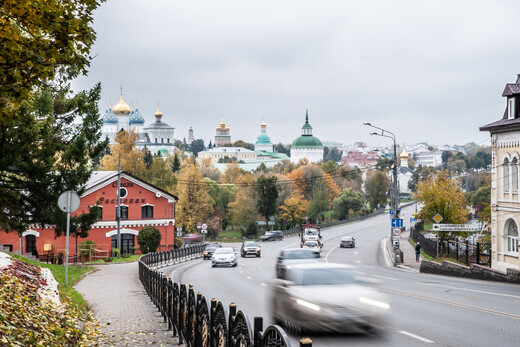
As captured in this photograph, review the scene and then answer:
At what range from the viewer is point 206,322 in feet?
27.3

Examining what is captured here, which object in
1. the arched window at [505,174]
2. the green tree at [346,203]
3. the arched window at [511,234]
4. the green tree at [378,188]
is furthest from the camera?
the green tree at [378,188]

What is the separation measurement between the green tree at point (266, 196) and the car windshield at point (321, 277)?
74.4 m

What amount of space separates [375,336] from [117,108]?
170m

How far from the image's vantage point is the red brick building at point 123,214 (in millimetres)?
47094

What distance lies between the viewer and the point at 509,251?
30.9 m

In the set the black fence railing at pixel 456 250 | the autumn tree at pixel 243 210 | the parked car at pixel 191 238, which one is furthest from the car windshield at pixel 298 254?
the autumn tree at pixel 243 210

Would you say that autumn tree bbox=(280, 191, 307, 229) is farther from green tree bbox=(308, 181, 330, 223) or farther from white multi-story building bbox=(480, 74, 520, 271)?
white multi-story building bbox=(480, 74, 520, 271)

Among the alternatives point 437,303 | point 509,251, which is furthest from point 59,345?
point 509,251

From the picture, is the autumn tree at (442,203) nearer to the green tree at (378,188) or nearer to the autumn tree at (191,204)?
the autumn tree at (191,204)

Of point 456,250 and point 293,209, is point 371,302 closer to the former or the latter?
point 456,250

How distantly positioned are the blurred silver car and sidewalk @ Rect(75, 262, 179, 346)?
2.49 metres

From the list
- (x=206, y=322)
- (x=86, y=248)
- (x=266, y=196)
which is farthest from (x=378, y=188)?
(x=206, y=322)

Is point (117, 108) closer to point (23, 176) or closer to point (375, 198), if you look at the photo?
point (375, 198)

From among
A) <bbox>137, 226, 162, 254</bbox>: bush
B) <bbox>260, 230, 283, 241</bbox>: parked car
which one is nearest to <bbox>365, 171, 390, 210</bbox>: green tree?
<bbox>260, 230, 283, 241</bbox>: parked car
